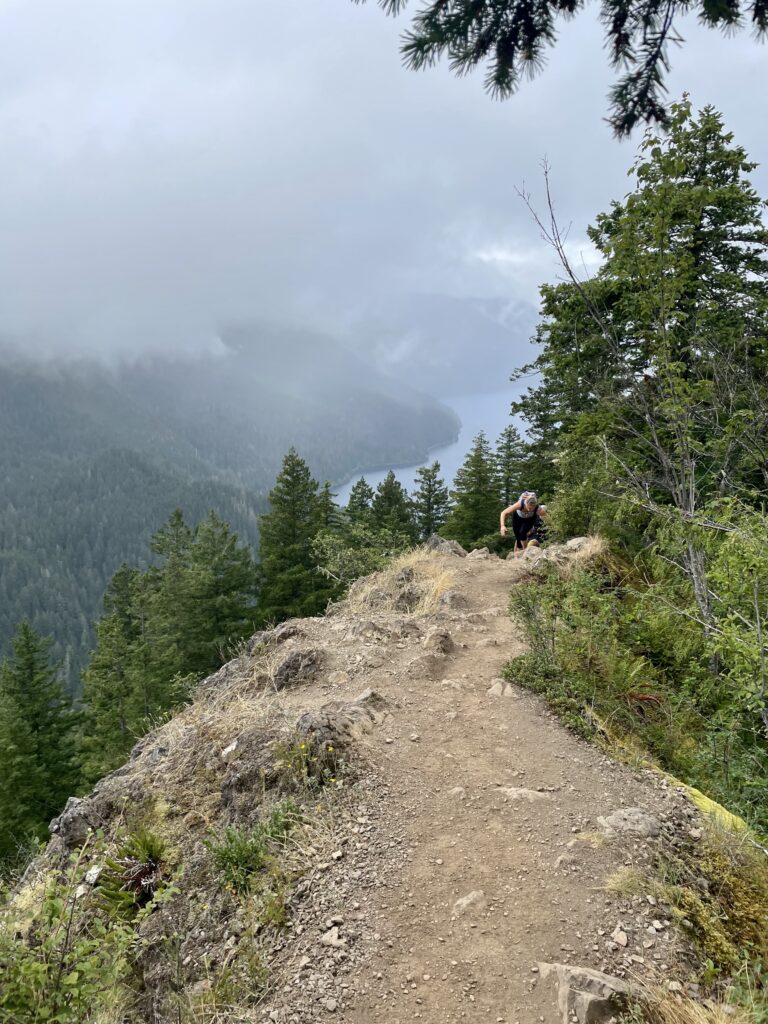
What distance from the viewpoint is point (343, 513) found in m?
39.0

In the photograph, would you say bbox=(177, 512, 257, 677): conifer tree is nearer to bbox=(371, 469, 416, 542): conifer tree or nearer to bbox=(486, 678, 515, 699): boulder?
bbox=(371, 469, 416, 542): conifer tree

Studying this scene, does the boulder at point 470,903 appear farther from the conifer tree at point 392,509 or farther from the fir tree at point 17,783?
the conifer tree at point 392,509

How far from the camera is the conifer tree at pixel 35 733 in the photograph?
81.8 ft

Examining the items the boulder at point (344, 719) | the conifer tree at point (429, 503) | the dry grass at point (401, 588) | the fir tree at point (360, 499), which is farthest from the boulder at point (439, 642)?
the conifer tree at point (429, 503)

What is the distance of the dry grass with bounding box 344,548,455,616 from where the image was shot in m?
9.79

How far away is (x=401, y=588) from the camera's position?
10648 mm

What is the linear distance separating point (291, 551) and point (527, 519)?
1909cm

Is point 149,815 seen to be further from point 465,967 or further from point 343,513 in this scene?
point 343,513

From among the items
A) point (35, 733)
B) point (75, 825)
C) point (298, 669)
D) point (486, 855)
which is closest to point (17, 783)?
point (35, 733)

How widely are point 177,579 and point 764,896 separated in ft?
112

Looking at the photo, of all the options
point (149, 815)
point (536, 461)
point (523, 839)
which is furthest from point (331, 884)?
point (536, 461)

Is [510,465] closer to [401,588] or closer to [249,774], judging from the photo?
[401,588]

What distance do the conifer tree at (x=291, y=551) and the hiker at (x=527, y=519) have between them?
52.9ft

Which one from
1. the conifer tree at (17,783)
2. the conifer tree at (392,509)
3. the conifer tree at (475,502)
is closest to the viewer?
the conifer tree at (17,783)
